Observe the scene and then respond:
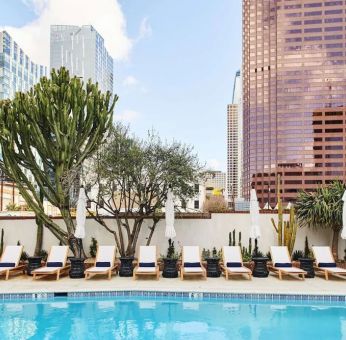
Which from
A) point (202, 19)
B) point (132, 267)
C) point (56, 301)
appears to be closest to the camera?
point (56, 301)

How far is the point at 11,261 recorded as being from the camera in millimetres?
13406

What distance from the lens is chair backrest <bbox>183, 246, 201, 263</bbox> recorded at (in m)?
13.4

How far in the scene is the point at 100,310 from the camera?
9.88 meters

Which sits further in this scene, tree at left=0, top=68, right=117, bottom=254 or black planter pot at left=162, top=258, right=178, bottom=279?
tree at left=0, top=68, right=117, bottom=254

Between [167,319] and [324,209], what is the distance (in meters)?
7.84

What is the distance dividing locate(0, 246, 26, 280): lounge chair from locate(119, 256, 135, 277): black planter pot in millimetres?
3088

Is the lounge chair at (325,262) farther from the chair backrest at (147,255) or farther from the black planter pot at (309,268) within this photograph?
the chair backrest at (147,255)

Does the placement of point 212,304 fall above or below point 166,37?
below

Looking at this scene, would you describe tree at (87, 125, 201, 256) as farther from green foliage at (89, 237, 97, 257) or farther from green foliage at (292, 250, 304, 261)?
green foliage at (292, 250, 304, 261)

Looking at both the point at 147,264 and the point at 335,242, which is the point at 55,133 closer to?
the point at 147,264

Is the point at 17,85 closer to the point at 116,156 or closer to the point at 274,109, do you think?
the point at 274,109

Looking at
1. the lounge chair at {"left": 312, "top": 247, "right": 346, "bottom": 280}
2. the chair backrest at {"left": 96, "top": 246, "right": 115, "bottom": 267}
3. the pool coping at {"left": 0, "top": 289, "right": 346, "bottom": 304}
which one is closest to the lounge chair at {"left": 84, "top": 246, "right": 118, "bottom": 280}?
the chair backrest at {"left": 96, "top": 246, "right": 115, "bottom": 267}

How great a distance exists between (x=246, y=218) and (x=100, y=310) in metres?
7.81

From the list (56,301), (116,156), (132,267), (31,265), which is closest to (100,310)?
(56,301)
